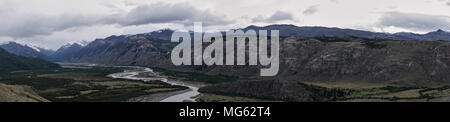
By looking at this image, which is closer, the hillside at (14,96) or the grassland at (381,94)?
the hillside at (14,96)

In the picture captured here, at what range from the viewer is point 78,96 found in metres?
176

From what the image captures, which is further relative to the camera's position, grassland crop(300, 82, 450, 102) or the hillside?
grassland crop(300, 82, 450, 102)

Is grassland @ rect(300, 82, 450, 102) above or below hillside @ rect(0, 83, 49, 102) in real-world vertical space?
below

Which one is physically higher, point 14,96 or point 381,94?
point 14,96

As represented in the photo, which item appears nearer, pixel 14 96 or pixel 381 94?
pixel 14 96

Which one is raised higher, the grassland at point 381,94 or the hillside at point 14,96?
the hillside at point 14,96

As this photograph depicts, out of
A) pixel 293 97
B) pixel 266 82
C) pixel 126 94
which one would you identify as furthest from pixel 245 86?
pixel 126 94
